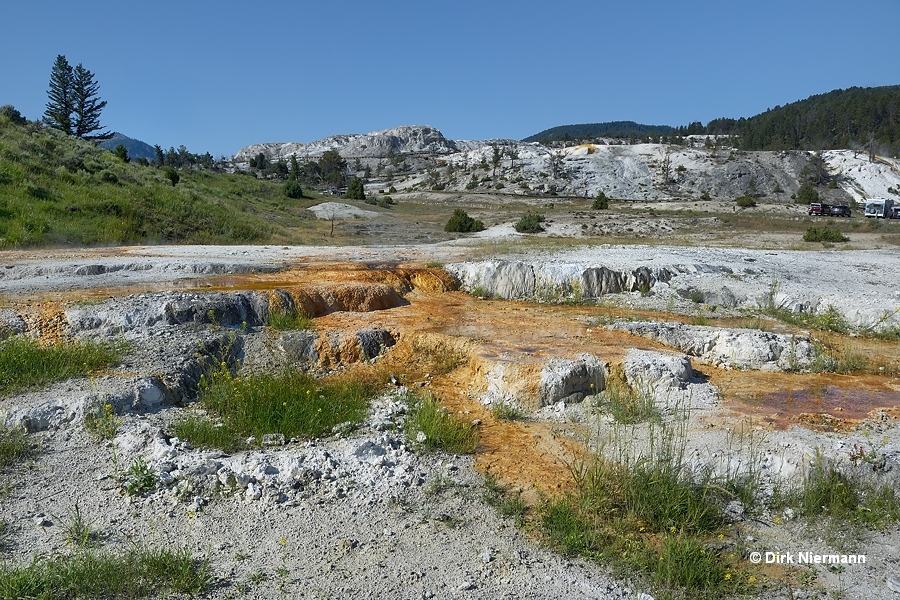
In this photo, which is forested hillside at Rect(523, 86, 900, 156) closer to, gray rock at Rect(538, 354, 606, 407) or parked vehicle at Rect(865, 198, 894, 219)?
parked vehicle at Rect(865, 198, 894, 219)

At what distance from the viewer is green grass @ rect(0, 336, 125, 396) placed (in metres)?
7.09

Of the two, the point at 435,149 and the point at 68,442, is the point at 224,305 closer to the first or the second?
the point at 68,442

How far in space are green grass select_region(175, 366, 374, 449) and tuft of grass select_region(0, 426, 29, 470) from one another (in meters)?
1.34

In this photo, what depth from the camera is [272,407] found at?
7.01 metres

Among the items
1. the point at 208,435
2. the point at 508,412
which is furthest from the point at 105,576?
the point at 508,412

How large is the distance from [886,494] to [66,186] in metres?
25.7

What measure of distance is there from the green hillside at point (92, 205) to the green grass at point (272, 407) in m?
14.4

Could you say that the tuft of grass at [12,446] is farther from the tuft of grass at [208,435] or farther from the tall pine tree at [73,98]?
the tall pine tree at [73,98]

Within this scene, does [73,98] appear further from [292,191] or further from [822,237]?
[822,237]

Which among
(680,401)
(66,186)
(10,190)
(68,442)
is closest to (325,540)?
(68,442)

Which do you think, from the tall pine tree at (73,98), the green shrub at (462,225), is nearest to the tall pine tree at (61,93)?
the tall pine tree at (73,98)

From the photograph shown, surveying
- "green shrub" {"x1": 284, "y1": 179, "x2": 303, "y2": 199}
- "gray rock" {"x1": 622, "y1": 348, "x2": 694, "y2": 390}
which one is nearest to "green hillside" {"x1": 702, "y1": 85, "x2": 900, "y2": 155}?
"green shrub" {"x1": 284, "y1": 179, "x2": 303, "y2": 199}

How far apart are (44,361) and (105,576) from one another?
4292 mm

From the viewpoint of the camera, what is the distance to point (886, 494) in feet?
17.5
